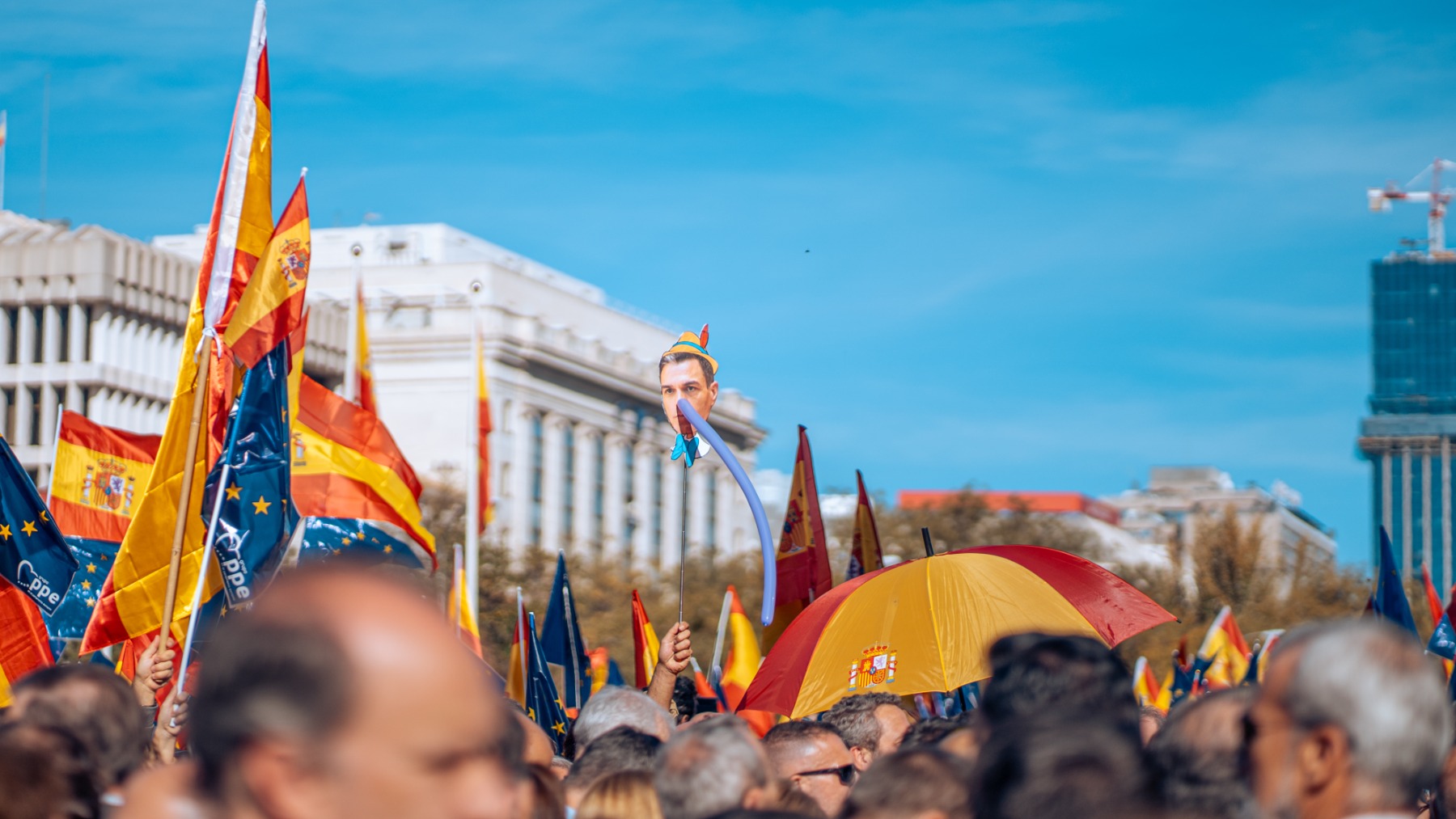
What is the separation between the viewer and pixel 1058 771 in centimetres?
298

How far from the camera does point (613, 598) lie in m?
58.4

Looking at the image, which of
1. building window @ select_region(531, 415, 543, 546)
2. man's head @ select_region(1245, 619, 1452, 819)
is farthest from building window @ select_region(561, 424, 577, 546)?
man's head @ select_region(1245, 619, 1452, 819)

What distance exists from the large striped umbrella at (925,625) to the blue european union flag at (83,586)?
649 centimetres

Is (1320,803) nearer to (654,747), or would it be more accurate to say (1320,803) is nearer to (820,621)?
(654,747)

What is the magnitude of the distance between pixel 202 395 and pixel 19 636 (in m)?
1.63

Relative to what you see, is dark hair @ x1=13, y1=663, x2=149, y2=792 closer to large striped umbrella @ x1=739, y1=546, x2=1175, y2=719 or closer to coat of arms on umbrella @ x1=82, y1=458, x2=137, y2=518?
large striped umbrella @ x1=739, y1=546, x2=1175, y2=719

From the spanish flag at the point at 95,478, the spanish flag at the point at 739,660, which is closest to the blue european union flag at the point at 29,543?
the spanish flag at the point at 95,478

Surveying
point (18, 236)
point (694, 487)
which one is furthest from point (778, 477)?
point (18, 236)

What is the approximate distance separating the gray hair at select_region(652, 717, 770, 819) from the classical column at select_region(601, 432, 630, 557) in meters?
81.0

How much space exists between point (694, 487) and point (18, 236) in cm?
4176

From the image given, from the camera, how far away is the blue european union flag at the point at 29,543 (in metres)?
10.5

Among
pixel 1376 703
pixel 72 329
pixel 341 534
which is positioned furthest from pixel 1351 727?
pixel 72 329

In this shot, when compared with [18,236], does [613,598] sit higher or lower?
lower

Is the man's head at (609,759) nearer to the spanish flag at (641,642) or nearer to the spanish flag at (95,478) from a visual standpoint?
the spanish flag at (641,642)
